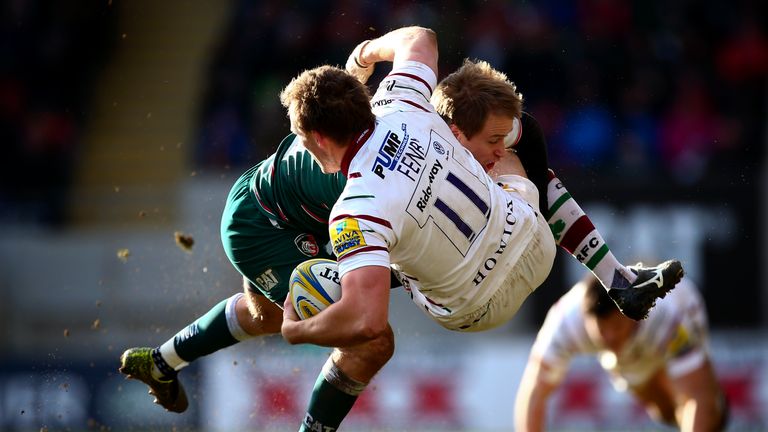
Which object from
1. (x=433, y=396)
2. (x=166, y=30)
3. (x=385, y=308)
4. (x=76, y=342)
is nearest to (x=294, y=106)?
(x=385, y=308)

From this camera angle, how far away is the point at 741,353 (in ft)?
39.4

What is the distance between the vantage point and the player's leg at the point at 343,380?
5.99 metres

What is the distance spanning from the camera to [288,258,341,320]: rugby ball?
5.27m

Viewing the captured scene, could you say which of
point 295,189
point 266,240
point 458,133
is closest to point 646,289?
point 458,133

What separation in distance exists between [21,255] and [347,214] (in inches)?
376

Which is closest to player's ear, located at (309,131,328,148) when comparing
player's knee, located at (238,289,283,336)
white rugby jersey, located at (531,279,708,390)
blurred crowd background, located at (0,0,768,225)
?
player's knee, located at (238,289,283,336)

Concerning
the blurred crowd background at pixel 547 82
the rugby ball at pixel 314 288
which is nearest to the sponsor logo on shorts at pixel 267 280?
the rugby ball at pixel 314 288

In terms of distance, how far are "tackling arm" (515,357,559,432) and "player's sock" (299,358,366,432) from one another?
7.86 feet

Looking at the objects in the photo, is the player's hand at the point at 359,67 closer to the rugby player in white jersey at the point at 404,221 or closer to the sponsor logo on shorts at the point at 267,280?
the rugby player in white jersey at the point at 404,221

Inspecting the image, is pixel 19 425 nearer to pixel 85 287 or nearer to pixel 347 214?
pixel 85 287

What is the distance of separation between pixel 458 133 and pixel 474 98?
20 cm

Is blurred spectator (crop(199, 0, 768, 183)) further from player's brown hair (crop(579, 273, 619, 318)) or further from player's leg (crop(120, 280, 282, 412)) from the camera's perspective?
player's leg (crop(120, 280, 282, 412))

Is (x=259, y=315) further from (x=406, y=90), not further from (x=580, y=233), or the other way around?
(x=580, y=233)

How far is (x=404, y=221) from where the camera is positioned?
5.32 meters
